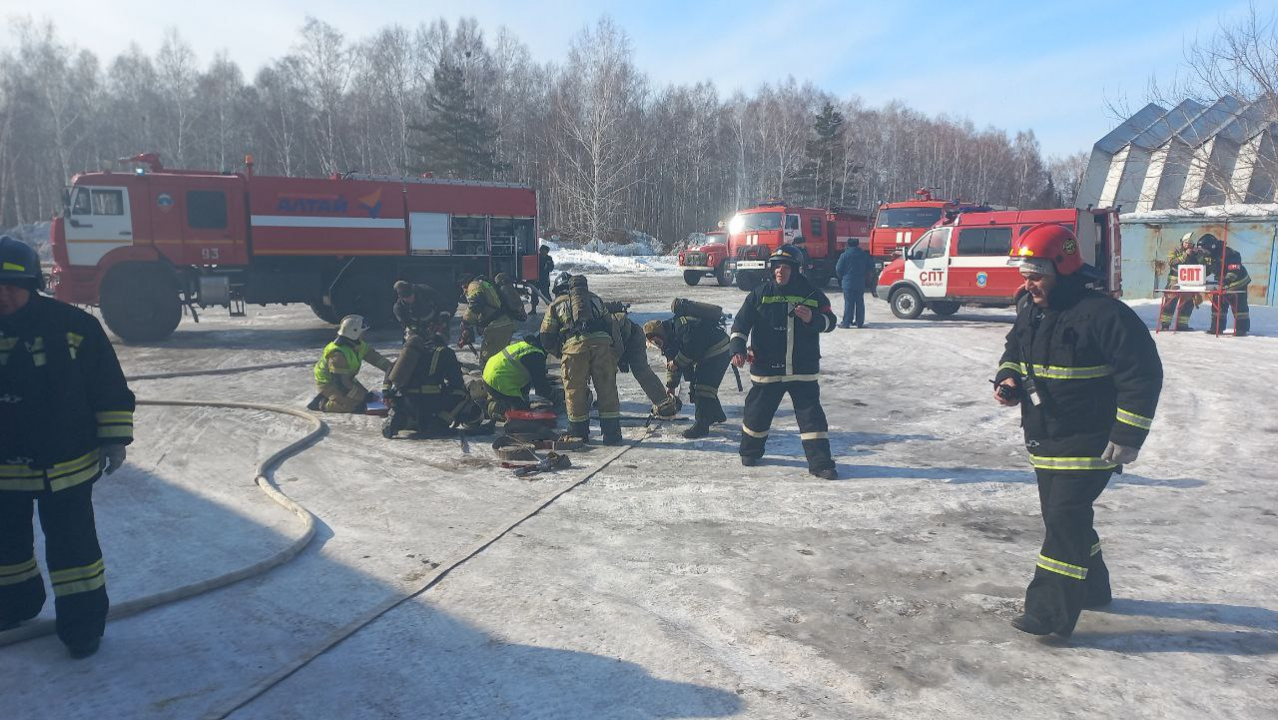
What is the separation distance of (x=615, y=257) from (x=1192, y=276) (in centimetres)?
2710

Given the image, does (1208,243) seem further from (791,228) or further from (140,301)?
(140,301)

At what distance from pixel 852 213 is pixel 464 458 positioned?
21674mm

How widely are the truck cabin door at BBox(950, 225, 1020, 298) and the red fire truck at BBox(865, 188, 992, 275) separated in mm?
5948

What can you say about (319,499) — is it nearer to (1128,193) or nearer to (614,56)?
(614,56)

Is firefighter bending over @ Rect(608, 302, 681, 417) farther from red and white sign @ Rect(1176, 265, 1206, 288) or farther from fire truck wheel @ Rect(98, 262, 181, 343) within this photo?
red and white sign @ Rect(1176, 265, 1206, 288)

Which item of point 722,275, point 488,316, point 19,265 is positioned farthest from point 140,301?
point 722,275

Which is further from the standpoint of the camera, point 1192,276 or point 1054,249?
point 1192,276

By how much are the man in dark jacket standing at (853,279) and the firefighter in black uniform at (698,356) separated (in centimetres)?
726

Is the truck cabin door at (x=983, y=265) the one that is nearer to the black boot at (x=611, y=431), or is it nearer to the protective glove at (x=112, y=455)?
the black boot at (x=611, y=431)

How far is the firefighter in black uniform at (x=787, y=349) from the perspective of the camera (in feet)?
19.6

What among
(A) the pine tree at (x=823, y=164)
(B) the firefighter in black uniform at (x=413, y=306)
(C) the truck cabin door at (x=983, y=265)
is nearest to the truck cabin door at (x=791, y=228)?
(C) the truck cabin door at (x=983, y=265)

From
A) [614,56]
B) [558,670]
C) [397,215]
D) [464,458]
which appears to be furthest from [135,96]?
[558,670]

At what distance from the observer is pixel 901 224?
2198 cm

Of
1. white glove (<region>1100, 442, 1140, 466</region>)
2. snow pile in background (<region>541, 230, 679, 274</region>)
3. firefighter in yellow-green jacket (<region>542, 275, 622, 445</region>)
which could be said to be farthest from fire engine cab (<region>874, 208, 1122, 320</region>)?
snow pile in background (<region>541, 230, 679, 274</region>)
